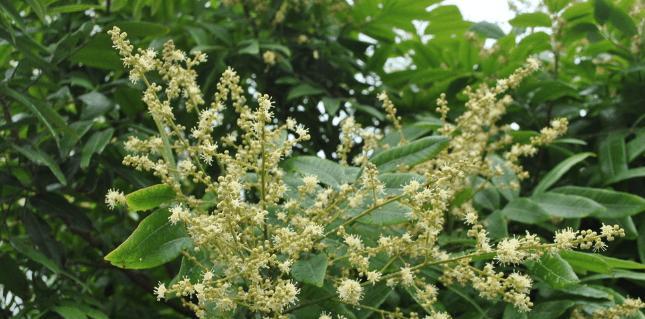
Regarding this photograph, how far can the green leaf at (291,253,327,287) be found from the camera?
1.32 meters

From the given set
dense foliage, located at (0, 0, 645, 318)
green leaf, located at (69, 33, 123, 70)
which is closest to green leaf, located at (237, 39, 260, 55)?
dense foliage, located at (0, 0, 645, 318)

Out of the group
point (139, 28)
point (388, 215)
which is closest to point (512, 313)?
point (388, 215)

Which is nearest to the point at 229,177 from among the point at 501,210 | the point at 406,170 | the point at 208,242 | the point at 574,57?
the point at 208,242

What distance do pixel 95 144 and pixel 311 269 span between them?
0.72m

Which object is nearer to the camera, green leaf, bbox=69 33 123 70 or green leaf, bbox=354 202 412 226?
green leaf, bbox=354 202 412 226

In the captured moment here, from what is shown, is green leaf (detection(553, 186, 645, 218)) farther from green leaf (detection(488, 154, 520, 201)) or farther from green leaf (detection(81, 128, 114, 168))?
green leaf (detection(81, 128, 114, 168))

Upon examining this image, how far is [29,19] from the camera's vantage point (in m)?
2.18

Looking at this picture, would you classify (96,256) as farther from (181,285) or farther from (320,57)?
(181,285)

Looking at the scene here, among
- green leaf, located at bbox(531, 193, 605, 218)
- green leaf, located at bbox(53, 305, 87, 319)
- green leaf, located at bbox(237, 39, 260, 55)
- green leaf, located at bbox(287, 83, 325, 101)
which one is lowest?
green leaf, located at bbox(53, 305, 87, 319)

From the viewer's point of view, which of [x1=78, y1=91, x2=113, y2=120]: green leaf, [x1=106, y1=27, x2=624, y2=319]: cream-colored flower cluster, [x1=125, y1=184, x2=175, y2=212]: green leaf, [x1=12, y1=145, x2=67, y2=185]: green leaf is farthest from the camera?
[x1=78, y1=91, x2=113, y2=120]: green leaf

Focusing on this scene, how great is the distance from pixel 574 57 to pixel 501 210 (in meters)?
0.76

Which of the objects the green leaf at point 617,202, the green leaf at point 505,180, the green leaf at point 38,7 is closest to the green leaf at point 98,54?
the green leaf at point 38,7

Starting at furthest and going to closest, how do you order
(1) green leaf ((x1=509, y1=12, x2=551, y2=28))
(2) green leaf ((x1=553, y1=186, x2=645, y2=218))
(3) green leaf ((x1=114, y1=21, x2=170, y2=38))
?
(1) green leaf ((x1=509, y1=12, x2=551, y2=28)), (3) green leaf ((x1=114, y1=21, x2=170, y2=38)), (2) green leaf ((x1=553, y1=186, x2=645, y2=218))

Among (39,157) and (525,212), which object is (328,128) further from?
(39,157)
